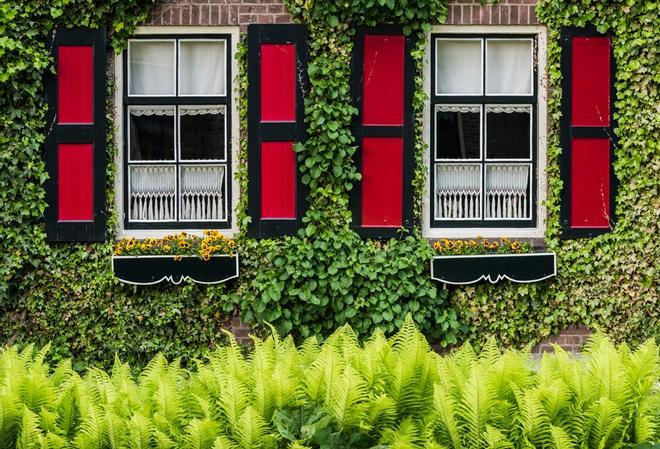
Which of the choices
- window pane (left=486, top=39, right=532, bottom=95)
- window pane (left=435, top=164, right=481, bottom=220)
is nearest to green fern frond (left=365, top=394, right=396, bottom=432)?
window pane (left=435, top=164, right=481, bottom=220)

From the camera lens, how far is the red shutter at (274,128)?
309 inches

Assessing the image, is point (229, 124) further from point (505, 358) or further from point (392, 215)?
point (505, 358)

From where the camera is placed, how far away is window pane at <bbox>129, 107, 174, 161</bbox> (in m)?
8.09

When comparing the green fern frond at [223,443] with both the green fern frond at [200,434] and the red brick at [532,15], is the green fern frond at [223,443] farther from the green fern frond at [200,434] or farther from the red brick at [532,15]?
the red brick at [532,15]

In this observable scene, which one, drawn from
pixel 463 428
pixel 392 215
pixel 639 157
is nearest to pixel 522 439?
pixel 463 428

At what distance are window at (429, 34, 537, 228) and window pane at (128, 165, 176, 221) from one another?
235 centimetres

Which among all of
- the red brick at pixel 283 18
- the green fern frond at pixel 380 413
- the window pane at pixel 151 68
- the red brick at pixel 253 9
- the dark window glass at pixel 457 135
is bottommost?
the green fern frond at pixel 380 413

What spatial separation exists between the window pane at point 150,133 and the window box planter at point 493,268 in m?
2.63

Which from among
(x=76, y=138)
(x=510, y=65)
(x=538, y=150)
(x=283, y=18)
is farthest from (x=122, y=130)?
(x=538, y=150)

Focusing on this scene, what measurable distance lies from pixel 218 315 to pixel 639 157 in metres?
3.95

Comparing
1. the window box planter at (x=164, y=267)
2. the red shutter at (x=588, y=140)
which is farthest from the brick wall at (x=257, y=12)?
the window box planter at (x=164, y=267)

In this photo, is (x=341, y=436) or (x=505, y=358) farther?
(x=505, y=358)

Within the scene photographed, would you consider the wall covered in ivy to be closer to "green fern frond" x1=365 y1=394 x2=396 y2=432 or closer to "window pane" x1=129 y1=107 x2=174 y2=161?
"window pane" x1=129 y1=107 x2=174 y2=161

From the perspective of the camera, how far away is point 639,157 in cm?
792
